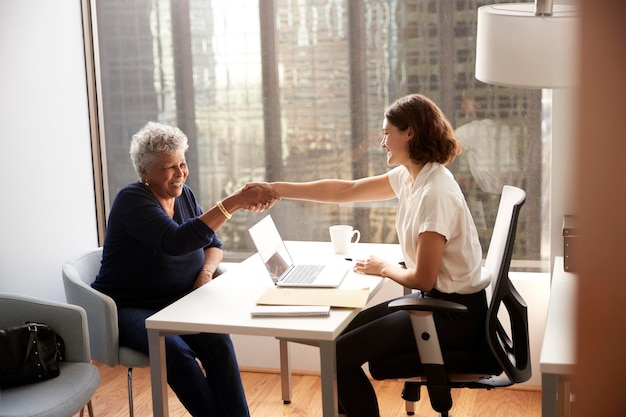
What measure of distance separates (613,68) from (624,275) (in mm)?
54

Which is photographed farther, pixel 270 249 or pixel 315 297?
pixel 270 249

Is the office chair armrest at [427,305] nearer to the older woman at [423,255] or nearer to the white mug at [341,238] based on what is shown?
the older woman at [423,255]

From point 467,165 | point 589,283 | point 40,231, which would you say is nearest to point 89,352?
point 40,231

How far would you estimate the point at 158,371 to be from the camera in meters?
2.38

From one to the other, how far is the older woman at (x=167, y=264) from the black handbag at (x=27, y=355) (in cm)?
31

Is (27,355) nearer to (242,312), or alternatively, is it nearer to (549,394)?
(242,312)

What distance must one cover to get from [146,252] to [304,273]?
580 millimetres

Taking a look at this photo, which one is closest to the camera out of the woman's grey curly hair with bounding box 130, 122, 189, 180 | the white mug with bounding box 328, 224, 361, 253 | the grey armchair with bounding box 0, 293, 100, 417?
the grey armchair with bounding box 0, 293, 100, 417

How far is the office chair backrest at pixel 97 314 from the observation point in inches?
105

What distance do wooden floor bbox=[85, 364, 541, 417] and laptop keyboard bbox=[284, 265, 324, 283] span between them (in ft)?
2.49

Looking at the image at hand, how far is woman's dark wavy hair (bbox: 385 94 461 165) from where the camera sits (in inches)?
100

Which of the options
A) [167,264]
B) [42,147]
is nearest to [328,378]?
[167,264]

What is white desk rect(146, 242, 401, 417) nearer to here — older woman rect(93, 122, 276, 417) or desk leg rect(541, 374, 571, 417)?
older woman rect(93, 122, 276, 417)

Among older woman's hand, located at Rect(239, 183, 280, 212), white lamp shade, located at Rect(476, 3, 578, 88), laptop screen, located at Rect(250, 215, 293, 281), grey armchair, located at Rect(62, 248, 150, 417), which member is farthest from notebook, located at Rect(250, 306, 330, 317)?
white lamp shade, located at Rect(476, 3, 578, 88)
